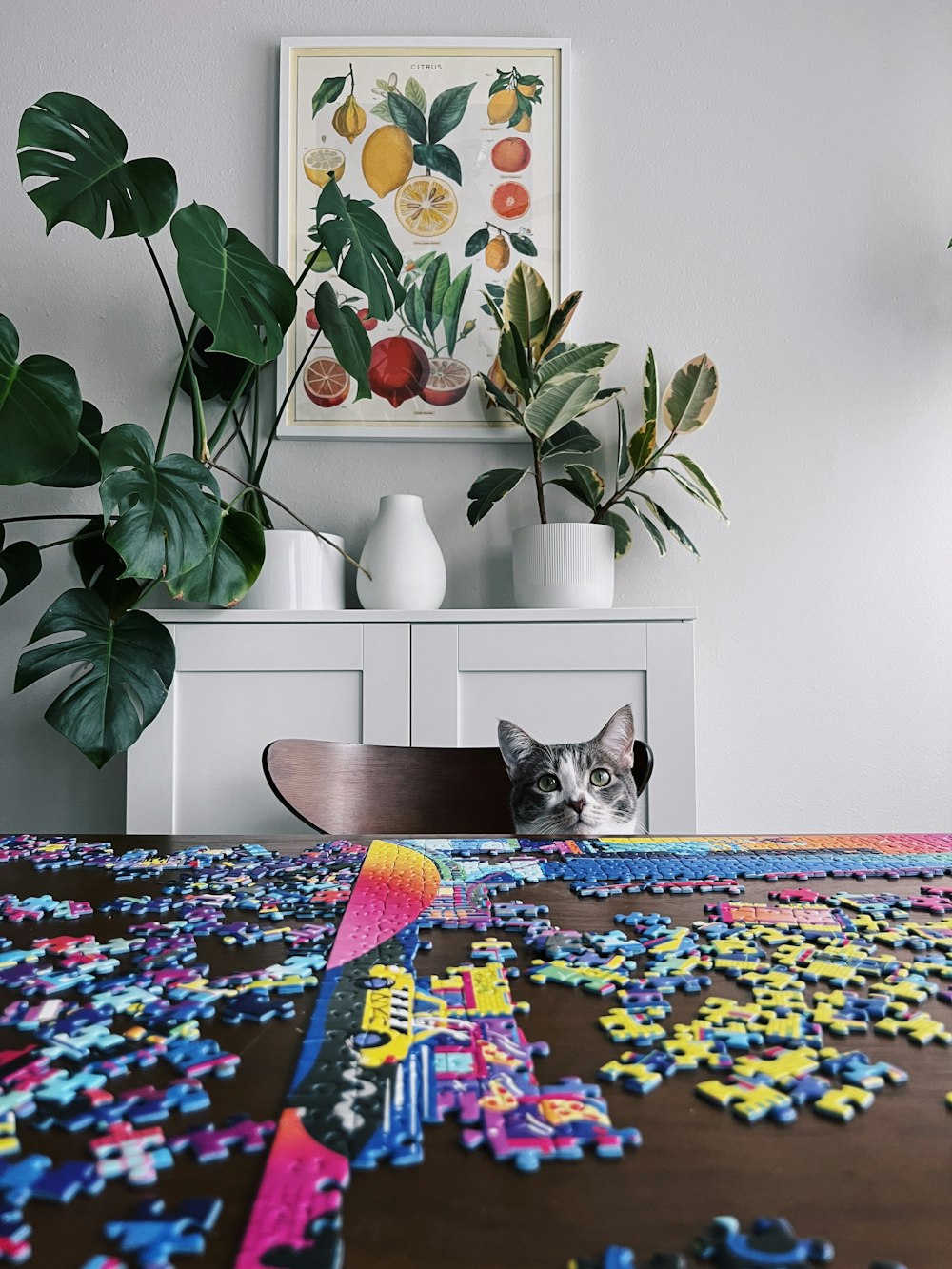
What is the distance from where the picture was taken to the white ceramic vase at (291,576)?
2.06m

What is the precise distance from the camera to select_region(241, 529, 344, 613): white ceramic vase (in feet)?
6.77

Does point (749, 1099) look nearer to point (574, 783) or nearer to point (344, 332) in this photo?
point (574, 783)

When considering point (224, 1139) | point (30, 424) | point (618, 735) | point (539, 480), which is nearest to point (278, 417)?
point (539, 480)

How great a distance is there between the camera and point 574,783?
1359mm

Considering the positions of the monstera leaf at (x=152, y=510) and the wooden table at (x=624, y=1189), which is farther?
the monstera leaf at (x=152, y=510)

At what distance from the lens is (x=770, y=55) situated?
2467mm

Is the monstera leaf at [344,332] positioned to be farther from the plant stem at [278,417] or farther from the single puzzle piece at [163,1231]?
the single puzzle piece at [163,1231]

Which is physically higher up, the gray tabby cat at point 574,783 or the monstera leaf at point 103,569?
the monstera leaf at point 103,569

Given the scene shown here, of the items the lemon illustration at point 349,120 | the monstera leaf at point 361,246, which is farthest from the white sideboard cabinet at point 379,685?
the lemon illustration at point 349,120

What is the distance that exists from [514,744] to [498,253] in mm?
1546

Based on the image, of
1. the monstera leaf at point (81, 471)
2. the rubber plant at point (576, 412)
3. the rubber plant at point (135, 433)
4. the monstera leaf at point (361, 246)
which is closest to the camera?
the rubber plant at point (135, 433)

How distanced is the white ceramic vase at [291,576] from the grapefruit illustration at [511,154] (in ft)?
3.79

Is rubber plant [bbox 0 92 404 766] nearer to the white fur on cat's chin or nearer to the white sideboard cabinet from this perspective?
the white sideboard cabinet

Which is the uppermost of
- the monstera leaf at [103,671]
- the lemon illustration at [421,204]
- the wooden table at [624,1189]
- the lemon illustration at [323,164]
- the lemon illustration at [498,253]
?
the lemon illustration at [323,164]
